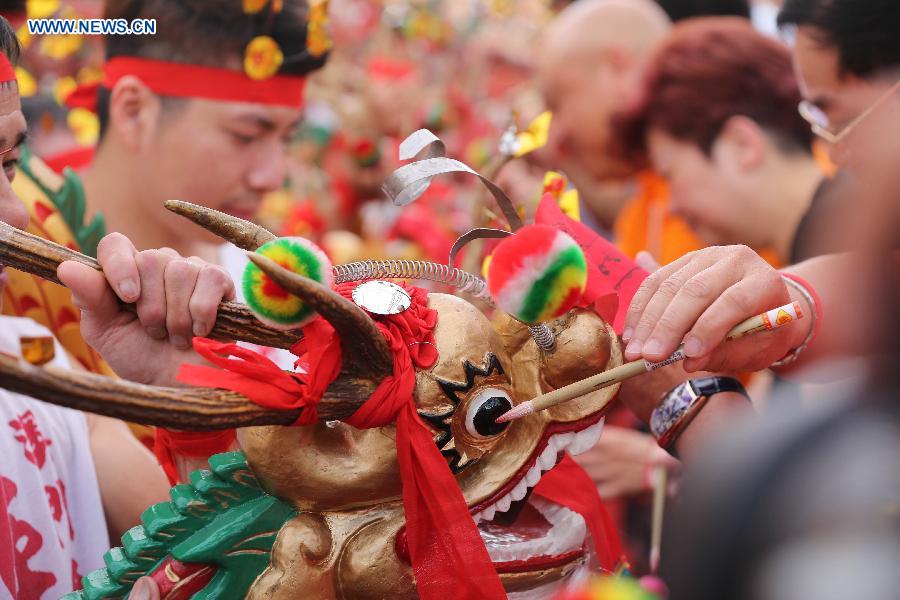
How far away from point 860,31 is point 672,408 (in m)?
1.00

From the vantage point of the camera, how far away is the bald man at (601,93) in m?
3.99

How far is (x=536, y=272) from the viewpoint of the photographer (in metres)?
1.01

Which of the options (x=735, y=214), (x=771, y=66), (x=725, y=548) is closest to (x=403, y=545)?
(x=725, y=548)

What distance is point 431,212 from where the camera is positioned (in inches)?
207

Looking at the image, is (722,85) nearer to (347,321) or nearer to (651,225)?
(651,225)

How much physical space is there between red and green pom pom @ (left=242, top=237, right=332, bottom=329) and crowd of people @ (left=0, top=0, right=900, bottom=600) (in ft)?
0.55

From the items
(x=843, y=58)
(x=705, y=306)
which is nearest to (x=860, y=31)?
(x=843, y=58)

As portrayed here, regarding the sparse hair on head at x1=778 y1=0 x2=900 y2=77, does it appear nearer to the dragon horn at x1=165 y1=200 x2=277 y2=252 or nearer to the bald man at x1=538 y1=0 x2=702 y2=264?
the dragon horn at x1=165 y1=200 x2=277 y2=252

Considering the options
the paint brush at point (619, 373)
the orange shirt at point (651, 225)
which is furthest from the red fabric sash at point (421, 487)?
the orange shirt at point (651, 225)

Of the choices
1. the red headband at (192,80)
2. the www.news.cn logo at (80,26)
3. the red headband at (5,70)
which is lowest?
the red headband at (192,80)

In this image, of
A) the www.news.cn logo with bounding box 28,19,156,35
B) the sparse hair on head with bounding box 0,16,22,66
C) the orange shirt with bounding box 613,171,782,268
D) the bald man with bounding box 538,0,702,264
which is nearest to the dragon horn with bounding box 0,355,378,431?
the sparse hair on head with bounding box 0,16,22,66

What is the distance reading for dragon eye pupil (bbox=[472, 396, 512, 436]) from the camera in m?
1.17

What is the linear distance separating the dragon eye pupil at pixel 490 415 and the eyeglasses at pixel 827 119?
119cm

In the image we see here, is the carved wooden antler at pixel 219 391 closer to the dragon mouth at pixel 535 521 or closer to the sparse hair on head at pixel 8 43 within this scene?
the dragon mouth at pixel 535 521
